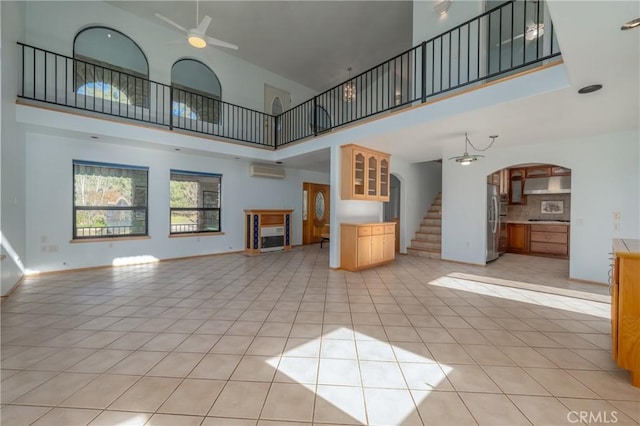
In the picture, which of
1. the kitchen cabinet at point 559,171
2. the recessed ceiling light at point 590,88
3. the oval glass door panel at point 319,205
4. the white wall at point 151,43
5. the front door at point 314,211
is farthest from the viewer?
the oval glass door panel at point 319,205

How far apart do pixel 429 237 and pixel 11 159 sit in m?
8.51

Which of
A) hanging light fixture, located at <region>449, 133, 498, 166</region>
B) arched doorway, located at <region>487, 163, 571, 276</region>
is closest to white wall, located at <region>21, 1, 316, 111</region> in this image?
hanging light fixture, located at <region>449, 133, 498, 166</region>

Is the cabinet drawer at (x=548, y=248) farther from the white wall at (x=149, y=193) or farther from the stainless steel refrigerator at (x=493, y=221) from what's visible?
the white wall at (x=149, y=193)

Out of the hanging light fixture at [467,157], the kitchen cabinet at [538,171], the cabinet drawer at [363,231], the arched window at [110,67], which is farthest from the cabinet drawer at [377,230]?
the arched window at [110,67]

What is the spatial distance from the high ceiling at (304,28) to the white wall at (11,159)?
2.31 m

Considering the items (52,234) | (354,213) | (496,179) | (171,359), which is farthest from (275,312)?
(496,179)

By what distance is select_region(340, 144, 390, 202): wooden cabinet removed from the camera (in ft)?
17.1

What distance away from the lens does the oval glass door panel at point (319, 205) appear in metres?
9.18

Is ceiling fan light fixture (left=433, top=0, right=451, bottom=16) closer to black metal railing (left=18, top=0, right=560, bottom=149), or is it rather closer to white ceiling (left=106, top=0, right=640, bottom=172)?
black metal railing (left=18, top=0, right=560, bottom=149)

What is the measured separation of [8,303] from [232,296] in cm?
276

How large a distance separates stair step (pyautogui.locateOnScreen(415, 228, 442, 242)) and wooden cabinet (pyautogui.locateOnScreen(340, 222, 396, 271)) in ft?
6.74

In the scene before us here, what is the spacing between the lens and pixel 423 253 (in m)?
6.83

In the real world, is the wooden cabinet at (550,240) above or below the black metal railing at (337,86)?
below

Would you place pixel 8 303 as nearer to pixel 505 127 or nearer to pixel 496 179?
pixel 505 127
